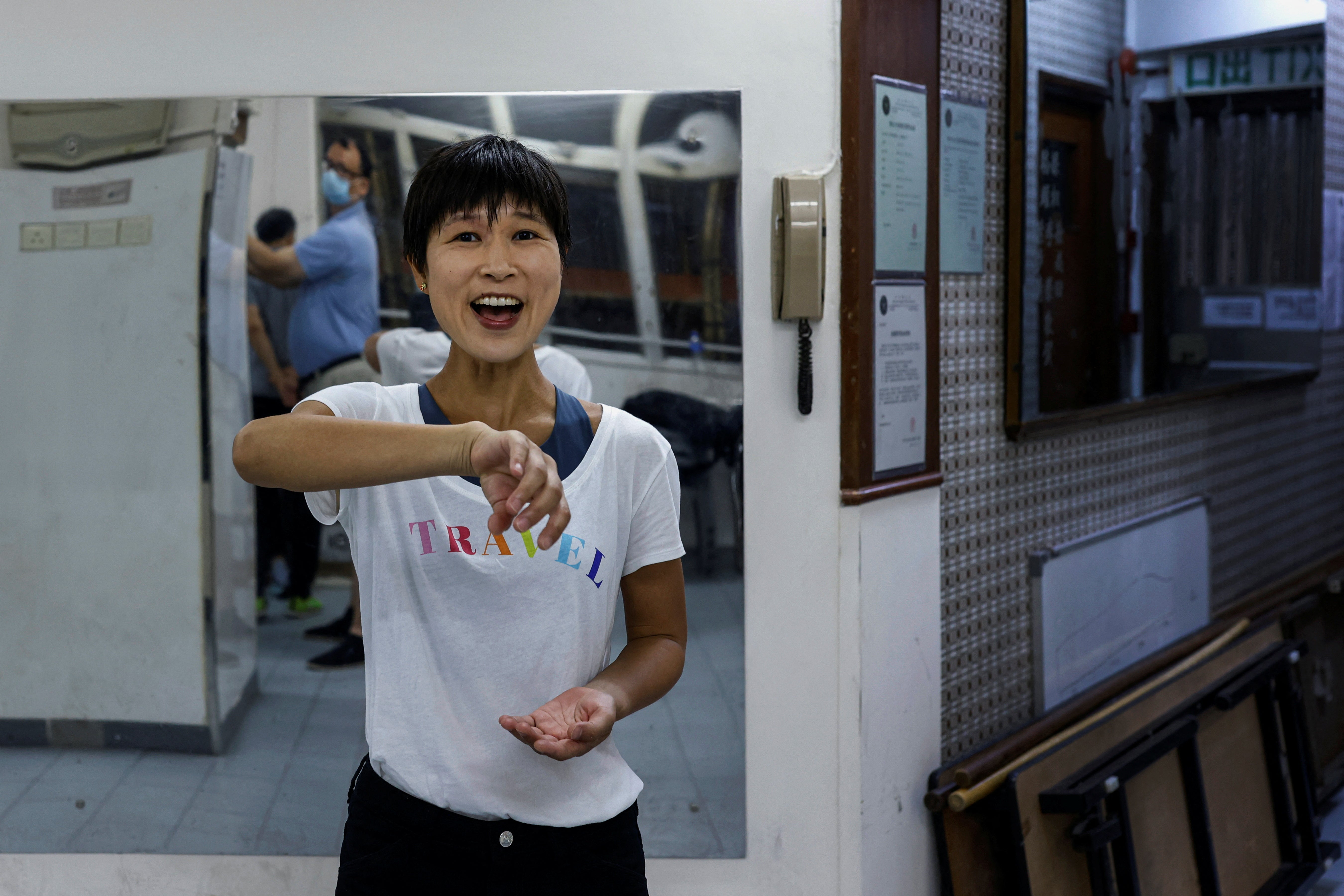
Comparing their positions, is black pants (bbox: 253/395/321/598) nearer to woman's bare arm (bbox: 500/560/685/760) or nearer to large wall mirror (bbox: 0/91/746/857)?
large wall mirror (bbox: 0/91/746/857)

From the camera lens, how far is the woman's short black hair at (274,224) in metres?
2.15

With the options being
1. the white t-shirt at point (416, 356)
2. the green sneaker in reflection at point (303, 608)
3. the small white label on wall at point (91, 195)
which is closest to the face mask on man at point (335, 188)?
the white t-shirt at point (416, 356)

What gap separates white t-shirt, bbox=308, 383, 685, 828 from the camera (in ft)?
3.97

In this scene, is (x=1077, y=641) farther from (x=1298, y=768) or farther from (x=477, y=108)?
(x=477, y=108)

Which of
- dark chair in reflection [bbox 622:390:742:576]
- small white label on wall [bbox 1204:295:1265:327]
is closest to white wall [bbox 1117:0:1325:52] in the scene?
small white label on wall [bbox 1204:295:1265:327]

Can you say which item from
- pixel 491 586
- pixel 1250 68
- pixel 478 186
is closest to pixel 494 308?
pixel 478 186

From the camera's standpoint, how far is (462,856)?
1266 millimetres

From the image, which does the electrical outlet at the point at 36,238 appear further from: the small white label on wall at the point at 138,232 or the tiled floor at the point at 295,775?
the tiled floor at the point at 295,775

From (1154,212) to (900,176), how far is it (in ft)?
4.41

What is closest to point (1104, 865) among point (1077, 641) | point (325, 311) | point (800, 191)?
point (1077, 641)

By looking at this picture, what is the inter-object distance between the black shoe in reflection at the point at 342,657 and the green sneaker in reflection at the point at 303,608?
76mm

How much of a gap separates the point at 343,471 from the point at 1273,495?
3950 mm

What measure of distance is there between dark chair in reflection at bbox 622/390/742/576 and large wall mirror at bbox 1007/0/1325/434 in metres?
0.78

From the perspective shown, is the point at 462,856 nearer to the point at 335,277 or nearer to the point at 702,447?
the point at 702,447
